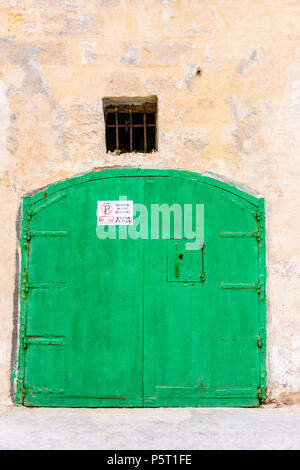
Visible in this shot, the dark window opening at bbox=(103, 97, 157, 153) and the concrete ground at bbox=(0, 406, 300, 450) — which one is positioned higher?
the dark window opening at bbox=(103, 97, 157, 153)

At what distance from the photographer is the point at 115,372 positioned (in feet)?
14.3

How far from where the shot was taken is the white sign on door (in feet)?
14.7

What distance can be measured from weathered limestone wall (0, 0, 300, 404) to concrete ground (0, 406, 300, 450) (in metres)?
1.34

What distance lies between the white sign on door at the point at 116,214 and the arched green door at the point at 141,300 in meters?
0.06

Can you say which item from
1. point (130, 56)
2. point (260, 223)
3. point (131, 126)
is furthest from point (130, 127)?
point (260, 223)

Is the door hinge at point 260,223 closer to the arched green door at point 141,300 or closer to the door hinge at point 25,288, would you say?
the arched green door at point 141,300

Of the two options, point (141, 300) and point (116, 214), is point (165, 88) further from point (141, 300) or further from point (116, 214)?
point (141, 300)

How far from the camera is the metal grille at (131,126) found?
15.7 ft

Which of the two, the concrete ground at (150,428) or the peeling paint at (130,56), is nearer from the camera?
the concrete ground at (150,428)

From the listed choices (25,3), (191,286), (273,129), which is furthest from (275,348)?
(25,3)

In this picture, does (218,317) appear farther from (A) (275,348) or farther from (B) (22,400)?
(B) (22,400)

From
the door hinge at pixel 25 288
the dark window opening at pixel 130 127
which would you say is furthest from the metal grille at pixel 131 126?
the door hinge at pixel 25 288

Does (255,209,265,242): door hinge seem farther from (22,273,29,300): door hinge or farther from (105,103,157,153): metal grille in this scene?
(22,273,29,300): door hinge

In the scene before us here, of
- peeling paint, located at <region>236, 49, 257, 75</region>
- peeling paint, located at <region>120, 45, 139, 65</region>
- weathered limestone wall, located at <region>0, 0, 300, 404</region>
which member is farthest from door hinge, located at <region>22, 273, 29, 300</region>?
peeling paint, located at <region>236, 49, 257, 75</region>
